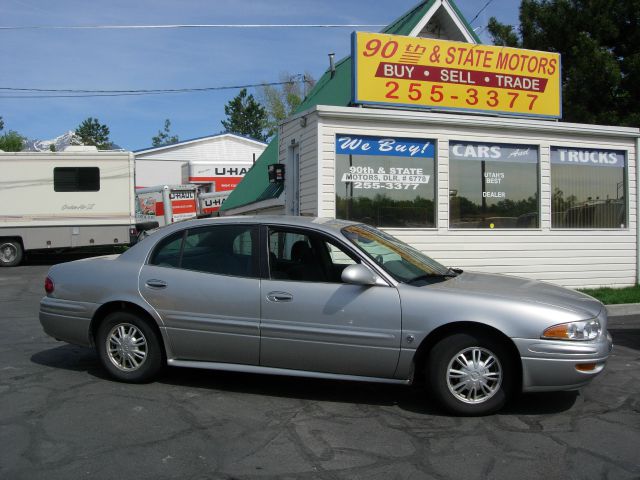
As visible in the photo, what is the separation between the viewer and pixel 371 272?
506cm

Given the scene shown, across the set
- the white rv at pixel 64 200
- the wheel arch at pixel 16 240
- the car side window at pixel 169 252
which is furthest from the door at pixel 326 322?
the wheel arch at pixel 16 240

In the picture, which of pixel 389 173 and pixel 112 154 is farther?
pixel 112 154

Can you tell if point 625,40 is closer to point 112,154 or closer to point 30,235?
point 112,154

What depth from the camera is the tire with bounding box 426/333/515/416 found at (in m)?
4.82

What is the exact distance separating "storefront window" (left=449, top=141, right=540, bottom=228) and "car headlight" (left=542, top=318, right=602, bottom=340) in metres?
6.68

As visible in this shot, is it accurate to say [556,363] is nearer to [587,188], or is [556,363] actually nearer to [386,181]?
[386,181]

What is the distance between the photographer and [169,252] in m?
5.71

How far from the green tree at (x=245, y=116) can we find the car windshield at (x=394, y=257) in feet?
216

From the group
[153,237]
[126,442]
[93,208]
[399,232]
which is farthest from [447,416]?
[93,208]

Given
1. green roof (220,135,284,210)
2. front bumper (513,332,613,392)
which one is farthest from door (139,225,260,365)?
green roof (220,135,284,210)

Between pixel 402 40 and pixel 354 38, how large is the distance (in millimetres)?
937

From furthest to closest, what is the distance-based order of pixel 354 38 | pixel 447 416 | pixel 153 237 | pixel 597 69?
1. pixel 597 69
2. pixel 354 38
3. pixel 153 237
4. pixel 447 416

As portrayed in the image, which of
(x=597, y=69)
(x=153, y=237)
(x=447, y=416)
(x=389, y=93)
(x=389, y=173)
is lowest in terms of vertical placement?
(x=447, y=416)

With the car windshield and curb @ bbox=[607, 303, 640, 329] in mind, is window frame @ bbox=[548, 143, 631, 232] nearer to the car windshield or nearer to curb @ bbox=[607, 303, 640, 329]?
curb @ bbox=[607, 303, 640, 329]
